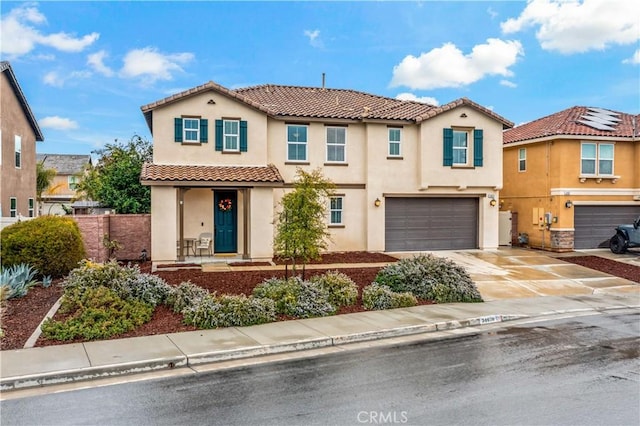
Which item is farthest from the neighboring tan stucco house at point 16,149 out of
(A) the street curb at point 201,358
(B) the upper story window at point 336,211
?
(A) the street curb at point 201,358

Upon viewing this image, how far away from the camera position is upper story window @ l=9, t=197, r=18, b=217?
92.4ft

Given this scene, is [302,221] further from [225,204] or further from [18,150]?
[18,150]

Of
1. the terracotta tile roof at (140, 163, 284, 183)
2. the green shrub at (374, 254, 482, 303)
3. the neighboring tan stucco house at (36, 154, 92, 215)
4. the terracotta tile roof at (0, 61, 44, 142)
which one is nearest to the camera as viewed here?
the green shrub at (374, 254, 482, 303)

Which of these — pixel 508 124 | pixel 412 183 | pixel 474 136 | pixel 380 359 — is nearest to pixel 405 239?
pixel 412 183

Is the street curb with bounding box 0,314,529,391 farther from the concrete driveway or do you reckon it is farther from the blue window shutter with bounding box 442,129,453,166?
the blue window shutter with bounding box 442,129,453,166

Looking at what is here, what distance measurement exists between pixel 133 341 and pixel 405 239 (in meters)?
15.4

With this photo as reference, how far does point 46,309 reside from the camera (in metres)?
11.6

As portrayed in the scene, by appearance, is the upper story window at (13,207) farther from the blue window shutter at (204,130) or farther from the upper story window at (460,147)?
the upper story window at (460,147)

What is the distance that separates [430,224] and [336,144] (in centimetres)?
561

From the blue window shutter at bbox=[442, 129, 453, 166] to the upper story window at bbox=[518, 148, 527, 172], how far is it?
5.90 m

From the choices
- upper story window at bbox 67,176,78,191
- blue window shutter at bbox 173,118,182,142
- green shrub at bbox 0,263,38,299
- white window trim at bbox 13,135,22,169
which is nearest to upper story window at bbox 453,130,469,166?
blue window shutter at bbox 173,118,182,142

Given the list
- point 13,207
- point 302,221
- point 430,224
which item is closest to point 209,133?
point 302,221

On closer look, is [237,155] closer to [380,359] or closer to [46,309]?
[46,309]

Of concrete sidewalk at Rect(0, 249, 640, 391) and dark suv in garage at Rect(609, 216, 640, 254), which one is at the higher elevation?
dark suv in garage at Rect(609, 216, 640, 254)
